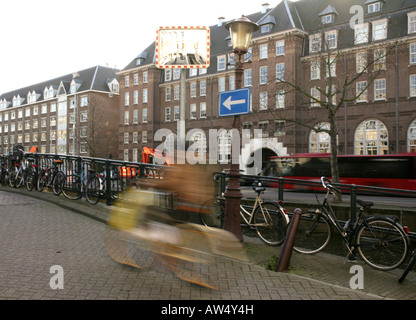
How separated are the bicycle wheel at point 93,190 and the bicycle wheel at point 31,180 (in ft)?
Result: 12.0

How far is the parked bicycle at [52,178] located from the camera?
1156cm

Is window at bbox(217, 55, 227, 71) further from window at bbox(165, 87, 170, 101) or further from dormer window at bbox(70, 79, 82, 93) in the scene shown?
dormer window at bbox(70, 79, 82, 93)

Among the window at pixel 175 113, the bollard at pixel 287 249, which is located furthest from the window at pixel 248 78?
the bollard at pixel 287 249

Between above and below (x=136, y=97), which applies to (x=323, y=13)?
above

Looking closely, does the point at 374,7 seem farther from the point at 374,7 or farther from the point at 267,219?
the point at 267,219

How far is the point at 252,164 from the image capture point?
43.1m

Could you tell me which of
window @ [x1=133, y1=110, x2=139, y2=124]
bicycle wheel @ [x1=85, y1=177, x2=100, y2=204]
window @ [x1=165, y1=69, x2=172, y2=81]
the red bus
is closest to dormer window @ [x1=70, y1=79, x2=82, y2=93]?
window @ [x1=133, y1=110, x2=139, y2=124]

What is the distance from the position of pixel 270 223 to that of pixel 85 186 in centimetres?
570

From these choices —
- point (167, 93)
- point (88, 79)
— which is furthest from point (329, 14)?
point (88, 79)

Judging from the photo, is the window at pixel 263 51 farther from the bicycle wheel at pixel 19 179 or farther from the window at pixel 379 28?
the bicycle wheel at pixel 19 179

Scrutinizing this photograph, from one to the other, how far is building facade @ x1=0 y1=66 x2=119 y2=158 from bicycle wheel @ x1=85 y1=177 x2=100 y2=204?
52.3 meters

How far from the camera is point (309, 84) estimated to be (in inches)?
1590

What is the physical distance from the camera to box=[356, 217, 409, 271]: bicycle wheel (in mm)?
5558
